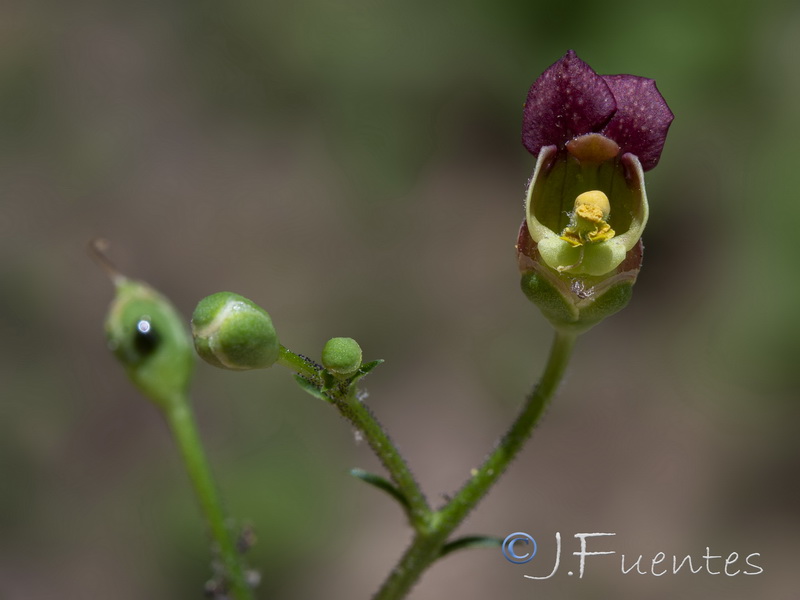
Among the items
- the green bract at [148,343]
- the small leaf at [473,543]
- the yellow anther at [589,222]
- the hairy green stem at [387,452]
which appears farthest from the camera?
the small leaf at [473,543]

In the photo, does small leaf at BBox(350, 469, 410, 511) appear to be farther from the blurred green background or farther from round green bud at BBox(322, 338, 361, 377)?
the blurred green background

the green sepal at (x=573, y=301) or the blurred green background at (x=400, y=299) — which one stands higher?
the blurred green background at (x=400, y=299)

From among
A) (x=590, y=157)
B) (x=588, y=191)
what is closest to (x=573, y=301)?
(x=588, y=191)

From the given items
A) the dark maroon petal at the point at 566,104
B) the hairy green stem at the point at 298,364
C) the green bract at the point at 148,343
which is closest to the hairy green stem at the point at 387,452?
the hairy green stem at the point at 298,364

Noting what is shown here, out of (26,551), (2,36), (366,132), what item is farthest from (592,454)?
(2,36)

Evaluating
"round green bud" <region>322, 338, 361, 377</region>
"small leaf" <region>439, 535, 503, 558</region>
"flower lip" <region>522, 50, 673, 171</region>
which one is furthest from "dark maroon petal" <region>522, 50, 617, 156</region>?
"small leaf" <region>439, 535, 503, 558</region>

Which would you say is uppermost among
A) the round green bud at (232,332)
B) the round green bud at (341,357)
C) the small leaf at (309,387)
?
the round green bud at (341,357)

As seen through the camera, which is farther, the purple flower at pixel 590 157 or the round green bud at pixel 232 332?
the purple flower at pixel 590 157

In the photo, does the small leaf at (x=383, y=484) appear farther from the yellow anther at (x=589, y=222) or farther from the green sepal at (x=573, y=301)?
the yellow anther at (x=589, y=222)
